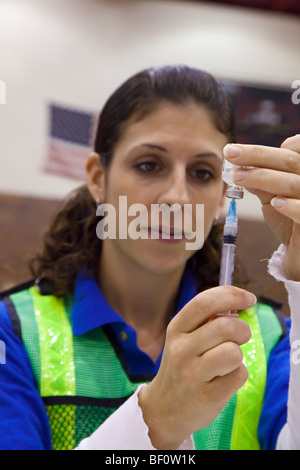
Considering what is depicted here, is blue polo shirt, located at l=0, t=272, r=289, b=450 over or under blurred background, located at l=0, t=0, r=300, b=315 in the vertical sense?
under

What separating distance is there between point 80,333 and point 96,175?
0.64 feet

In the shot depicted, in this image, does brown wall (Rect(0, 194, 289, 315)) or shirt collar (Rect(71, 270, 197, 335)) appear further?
shirt collar (Rect(71, 270, 197, 335))

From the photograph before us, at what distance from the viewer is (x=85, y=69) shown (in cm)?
139

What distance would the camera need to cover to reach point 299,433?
601 mm

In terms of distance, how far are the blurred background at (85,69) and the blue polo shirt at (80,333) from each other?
0.56 feet

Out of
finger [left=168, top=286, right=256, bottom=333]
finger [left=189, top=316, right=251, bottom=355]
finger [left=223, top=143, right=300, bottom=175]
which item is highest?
finger [left=223, top=143, right=300, bottom=175]

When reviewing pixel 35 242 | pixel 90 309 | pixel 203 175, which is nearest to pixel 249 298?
pixel 203 175

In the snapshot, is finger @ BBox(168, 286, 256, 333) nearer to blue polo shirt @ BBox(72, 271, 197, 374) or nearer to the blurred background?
blue polo shirt @ BBox(72, 271, 197, 374)

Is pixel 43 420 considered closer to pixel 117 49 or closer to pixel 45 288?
pixel 45 288

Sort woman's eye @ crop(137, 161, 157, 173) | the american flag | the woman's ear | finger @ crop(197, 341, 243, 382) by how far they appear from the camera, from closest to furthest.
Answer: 1. finger @ crop(197, 341, 243, 382)
2. woman's eye @ crop(137, 161, 157, 173)
3. the woman's ear
4. the american flag

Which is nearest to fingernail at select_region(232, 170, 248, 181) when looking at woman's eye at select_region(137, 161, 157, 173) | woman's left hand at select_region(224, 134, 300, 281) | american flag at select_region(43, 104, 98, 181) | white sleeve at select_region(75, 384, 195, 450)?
woman's left hand at select_region(224, 134, 300, 281)

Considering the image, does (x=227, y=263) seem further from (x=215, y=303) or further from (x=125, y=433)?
(x=125, y=433)

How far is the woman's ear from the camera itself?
0.68 m
